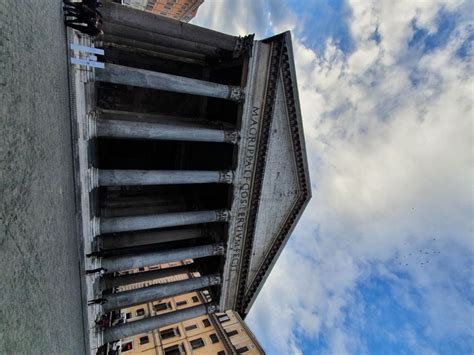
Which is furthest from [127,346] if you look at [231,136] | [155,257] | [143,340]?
[231,136]

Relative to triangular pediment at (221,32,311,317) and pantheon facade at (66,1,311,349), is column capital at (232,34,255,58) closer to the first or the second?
pantheon facade at (66,1,311,349)

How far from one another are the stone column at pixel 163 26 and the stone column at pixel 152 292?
12188 mm

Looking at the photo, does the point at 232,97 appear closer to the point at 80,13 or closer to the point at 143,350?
the point at 80,13

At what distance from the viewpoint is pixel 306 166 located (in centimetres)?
1603

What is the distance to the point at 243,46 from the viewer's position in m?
12.3

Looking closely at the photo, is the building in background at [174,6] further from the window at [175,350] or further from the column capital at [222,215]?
the window at [175,350]

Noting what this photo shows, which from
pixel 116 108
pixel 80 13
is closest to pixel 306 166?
pixel 116 108

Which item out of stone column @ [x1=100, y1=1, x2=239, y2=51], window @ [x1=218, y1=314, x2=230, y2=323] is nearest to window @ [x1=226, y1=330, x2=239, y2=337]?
window @ [x1=218, y1=314, x2=230, y2=323]

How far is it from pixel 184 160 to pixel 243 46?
29.7 ft

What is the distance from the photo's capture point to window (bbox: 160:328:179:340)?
28.0 m

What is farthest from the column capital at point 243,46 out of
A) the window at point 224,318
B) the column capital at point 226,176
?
the window at point 224,318

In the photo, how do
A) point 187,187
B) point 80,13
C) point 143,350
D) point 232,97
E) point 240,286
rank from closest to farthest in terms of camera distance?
point 80,13, point 232,97, point 240,286, point 187,187, point 143,350

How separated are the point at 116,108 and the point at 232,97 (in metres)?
6.93

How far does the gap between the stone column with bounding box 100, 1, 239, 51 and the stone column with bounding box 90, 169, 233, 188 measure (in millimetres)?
5677
